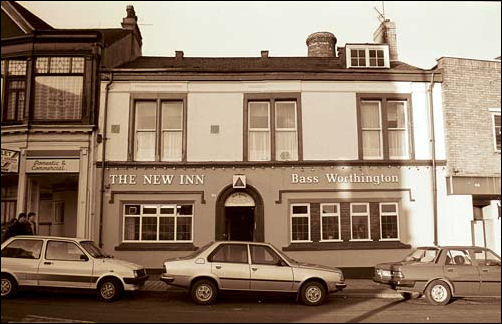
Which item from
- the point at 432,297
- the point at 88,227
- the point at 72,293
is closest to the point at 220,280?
the point at 72,293

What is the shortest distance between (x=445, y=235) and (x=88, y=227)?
42.6ft

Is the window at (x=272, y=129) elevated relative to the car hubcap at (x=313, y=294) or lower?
elevated

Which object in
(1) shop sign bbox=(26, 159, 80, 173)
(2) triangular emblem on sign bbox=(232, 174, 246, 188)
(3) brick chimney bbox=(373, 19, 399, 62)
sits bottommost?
(2) triangular emblem on sign bbox=(232, 174, 246, 188)

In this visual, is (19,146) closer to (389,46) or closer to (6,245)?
(6,245)

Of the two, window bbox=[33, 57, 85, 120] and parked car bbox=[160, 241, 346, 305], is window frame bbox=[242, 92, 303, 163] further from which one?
parked car bbox=[160, 241, 346, 305]

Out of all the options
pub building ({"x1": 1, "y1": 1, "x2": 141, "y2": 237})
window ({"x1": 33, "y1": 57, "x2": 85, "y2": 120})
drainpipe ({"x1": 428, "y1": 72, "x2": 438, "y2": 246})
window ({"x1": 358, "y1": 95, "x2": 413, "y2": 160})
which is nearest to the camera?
pub building ({"x1": 1, "y1": 1, "x2": 141, "y2": 237})

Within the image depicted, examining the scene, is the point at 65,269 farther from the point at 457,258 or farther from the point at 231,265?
the point at 457,258

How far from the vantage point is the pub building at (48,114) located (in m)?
17.7

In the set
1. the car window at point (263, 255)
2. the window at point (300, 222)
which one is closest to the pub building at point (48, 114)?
the window at point (300, 222)

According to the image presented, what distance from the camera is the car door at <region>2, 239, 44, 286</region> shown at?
479 inches

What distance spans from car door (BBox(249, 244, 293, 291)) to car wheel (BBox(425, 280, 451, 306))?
361 centimetres

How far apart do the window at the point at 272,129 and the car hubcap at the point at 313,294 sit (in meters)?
6.88

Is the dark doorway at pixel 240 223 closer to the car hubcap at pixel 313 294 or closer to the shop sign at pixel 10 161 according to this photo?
the car hubcap at pixel 313 294

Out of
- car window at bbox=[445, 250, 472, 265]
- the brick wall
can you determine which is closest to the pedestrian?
car window at bbox=[445, 250, 472, 265]
